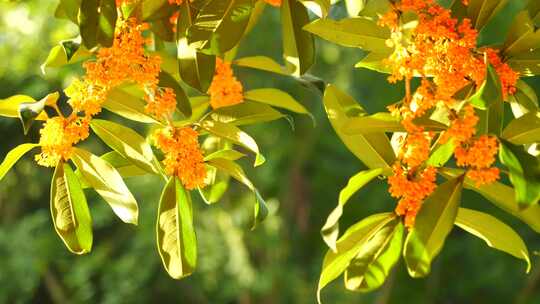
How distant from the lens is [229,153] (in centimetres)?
102

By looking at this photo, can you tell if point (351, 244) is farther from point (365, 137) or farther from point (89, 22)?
point (89, 22)

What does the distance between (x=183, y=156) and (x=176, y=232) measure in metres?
0.08

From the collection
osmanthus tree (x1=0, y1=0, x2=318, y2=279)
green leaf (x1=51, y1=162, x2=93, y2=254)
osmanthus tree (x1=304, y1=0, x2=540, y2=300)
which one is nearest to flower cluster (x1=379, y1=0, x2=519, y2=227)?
osmanthus tree (x1=304, y1=0, x2=540, y2=300)

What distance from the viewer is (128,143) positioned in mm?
949

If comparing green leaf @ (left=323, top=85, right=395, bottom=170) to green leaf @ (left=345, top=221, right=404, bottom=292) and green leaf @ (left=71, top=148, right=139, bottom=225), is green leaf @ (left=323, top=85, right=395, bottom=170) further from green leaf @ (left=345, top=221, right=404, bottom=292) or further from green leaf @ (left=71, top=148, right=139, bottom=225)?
green leaf @ (left=71, top=148, right=139, bottom=225)

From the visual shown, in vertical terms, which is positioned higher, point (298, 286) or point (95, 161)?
point (95, 161)

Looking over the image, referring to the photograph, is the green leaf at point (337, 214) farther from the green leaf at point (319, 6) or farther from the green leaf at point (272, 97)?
the green leaf at point (272, 97)

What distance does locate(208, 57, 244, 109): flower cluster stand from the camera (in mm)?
1104

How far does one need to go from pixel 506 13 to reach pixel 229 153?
5.10 m

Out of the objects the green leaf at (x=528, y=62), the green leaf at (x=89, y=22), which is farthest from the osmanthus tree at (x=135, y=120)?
the green leaf at (x=528, y=62)

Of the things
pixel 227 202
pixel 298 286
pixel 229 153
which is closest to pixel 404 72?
pixel 229 153

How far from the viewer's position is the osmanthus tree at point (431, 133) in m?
0.81

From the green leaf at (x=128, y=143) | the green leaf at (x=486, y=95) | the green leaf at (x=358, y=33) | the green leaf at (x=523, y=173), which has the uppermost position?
the green leaf at (x=486, y=95)

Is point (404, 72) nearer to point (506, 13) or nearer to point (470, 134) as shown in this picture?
point (470, 134)
